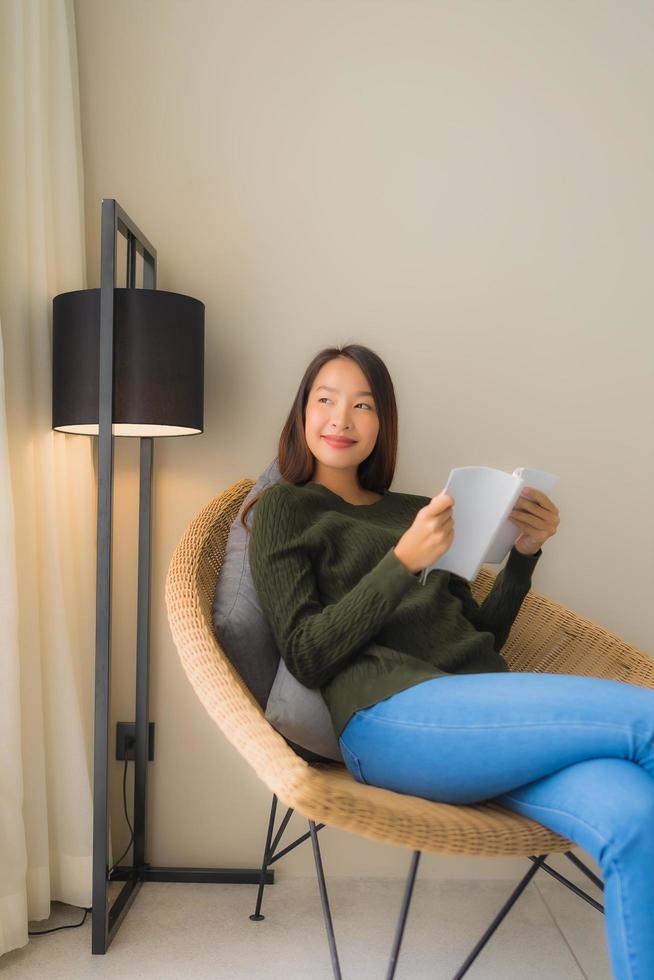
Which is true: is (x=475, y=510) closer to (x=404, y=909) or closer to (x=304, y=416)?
(x=304, y=416)

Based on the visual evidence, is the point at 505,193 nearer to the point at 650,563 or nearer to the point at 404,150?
the point at 404,150

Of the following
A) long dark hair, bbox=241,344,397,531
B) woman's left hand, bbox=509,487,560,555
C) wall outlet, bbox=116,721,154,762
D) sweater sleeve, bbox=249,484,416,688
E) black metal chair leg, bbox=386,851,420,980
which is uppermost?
long dark hair, bbox=241,344,397,531

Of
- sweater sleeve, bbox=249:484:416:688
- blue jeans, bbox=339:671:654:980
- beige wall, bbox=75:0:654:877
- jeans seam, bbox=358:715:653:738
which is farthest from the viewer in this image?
beige wall, bbox=75:0:654:877

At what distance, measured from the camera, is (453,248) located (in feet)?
7.00

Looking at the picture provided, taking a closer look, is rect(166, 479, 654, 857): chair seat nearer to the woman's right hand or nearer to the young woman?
the young woman

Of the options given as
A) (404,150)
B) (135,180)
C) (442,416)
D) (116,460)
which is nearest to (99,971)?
(116,460)

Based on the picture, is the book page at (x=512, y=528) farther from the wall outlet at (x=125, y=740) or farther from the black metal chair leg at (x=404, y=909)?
the wall outlet at (x=125, y=740)

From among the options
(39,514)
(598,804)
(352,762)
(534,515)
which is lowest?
(352,762)

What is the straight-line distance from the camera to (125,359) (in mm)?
1758

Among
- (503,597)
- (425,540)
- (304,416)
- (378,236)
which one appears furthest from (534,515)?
(378,236)

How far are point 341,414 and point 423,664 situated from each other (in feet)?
1.73

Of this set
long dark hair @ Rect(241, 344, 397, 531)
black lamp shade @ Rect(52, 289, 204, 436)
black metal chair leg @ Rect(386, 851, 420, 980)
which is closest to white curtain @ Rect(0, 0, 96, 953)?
black lamp shade @ Rect(52, 289, 204, 436)

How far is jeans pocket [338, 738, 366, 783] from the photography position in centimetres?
136

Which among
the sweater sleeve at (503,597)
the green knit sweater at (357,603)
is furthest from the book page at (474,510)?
the sweater sleeve at (503,597)
